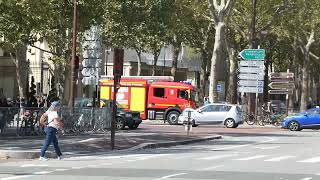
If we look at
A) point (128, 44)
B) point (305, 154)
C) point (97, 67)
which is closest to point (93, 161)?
point (305, 154)

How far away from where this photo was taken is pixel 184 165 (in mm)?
16859

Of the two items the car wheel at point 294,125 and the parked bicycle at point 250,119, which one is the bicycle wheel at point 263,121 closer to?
the parked bicycle at point 250,119

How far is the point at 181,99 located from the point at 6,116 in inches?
763

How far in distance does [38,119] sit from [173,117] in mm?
16601

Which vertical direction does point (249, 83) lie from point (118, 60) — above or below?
below

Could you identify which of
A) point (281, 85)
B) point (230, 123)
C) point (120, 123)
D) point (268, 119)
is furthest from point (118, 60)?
point (281, 85)

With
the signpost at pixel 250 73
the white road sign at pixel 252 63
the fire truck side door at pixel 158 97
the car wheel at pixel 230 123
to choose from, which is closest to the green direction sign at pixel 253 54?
the signpost at pixel 250 73

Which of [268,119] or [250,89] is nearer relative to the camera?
[250,89]

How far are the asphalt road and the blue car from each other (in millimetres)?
14870

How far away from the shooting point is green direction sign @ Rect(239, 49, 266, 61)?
43750 millimetres

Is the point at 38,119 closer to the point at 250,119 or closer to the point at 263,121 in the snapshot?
the point at 250,119

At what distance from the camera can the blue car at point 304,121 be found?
3872 centimetres

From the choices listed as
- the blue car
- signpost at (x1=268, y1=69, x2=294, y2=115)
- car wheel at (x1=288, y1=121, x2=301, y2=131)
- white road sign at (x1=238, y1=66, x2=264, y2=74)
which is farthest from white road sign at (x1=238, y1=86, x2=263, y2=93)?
car wheel at (x1=288, y1=121, x2=301, y2=131)

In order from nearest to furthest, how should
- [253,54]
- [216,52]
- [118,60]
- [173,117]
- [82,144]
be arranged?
1. [118,60]
2. [82,144]
3. [173,117]
4. [253,54]
5. [216,52]
